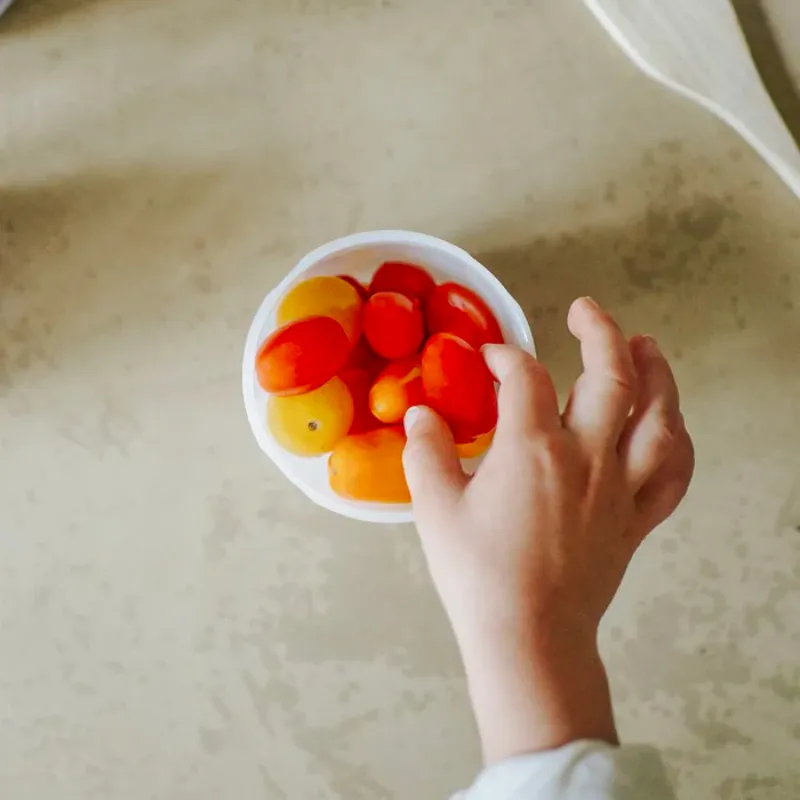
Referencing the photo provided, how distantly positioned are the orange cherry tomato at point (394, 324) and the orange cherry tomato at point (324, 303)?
0.5 inches

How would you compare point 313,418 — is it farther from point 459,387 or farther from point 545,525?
point 545,525

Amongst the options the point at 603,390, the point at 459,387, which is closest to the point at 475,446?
the point at 459,387

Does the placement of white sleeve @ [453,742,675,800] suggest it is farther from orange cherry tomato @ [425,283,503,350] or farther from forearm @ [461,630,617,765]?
orange cherry tomato @ [425,283,503,350]

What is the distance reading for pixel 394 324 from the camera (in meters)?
0.65

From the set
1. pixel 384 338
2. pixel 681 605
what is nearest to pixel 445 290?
pixel 384 338

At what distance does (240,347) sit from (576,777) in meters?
0.46

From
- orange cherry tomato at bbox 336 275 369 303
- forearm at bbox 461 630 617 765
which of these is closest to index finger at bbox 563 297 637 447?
forearm at bbox 461 630 617 765

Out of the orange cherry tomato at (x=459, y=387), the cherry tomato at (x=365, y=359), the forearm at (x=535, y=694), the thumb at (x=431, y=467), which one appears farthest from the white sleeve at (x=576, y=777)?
the cherry tomato at (x=365, y=359)

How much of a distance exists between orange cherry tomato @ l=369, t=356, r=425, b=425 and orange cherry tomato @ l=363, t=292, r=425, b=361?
0.01 m

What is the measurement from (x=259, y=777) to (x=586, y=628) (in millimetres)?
395

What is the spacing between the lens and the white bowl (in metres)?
0.66

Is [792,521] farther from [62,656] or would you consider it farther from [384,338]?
[62,656]

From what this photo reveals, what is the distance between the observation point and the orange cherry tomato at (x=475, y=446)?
0.63 metres

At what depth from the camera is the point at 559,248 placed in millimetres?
769
